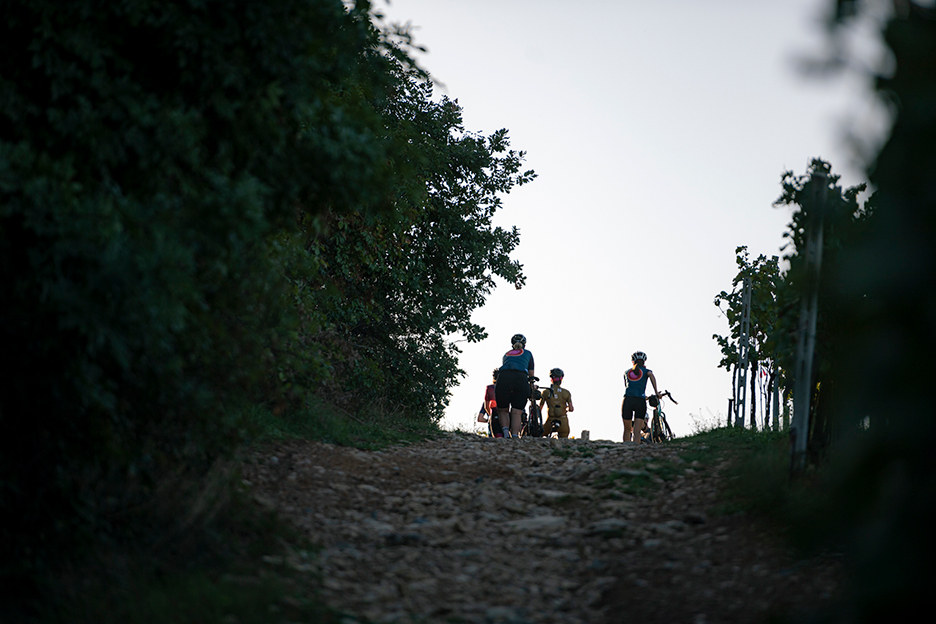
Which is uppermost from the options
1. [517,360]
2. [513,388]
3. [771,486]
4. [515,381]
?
[517,360]

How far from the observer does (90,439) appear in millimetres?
6289

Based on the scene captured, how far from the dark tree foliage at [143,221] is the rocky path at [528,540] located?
4.93ft

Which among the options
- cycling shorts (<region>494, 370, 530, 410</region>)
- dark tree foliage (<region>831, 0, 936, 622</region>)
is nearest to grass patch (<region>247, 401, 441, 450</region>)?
cycling shorts (<region>494, 370, 530, 410</region>)

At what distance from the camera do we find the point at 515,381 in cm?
1636

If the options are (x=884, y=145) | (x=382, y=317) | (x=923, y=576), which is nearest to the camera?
(x=923, y=576)

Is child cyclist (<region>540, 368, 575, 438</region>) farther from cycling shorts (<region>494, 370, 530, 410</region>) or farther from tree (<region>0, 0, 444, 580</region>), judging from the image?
tree (<region>0, 0, 444, 580</region>)

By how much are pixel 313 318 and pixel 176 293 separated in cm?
691

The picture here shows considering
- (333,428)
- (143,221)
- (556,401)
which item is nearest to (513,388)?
(556,401)

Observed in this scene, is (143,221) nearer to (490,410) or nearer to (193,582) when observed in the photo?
(193,582)

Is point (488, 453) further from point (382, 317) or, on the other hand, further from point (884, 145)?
point (884, 145)

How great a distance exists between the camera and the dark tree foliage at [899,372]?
3.23 metres

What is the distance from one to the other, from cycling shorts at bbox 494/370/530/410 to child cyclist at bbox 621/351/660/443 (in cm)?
227

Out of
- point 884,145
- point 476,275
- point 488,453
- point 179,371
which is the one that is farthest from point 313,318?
point 884,145

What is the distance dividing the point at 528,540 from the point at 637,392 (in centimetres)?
1024
